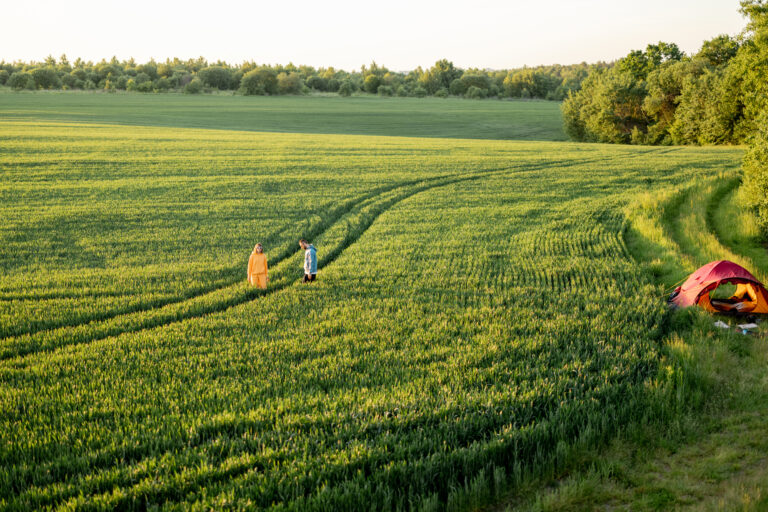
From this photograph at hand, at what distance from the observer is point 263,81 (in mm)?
137375

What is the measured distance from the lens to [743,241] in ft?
77.4

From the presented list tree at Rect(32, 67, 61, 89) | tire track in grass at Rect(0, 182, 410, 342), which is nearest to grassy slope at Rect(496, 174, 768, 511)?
tire track in grass at Rect(0, 182, 410, 342)

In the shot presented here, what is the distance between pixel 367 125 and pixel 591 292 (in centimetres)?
7587

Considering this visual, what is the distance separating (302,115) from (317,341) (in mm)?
88598

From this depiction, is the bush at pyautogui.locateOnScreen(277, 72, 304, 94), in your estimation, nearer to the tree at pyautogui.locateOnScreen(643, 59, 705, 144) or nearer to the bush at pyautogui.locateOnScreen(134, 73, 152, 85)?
the bush at pyautogui.locateOnScreen(134, 73, 152, 85)

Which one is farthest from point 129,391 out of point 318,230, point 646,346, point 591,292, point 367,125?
point 367,125

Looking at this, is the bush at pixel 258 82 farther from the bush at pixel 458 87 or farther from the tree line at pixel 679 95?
the tree line at pixel 679 95

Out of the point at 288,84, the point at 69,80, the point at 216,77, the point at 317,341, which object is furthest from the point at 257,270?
the point at 69,80

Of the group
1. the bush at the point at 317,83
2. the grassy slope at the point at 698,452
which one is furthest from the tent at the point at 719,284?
the bush at the point at 317,83

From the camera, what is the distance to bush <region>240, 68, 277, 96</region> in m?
136

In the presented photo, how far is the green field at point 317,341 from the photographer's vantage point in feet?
24.6

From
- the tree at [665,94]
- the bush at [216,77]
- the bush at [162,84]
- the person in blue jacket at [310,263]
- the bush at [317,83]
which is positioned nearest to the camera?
the person in blue jacket at [310,263]

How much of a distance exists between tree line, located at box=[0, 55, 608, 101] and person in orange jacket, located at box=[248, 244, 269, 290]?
130009 millimetres

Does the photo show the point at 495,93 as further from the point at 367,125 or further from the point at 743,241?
the point at 743,241
